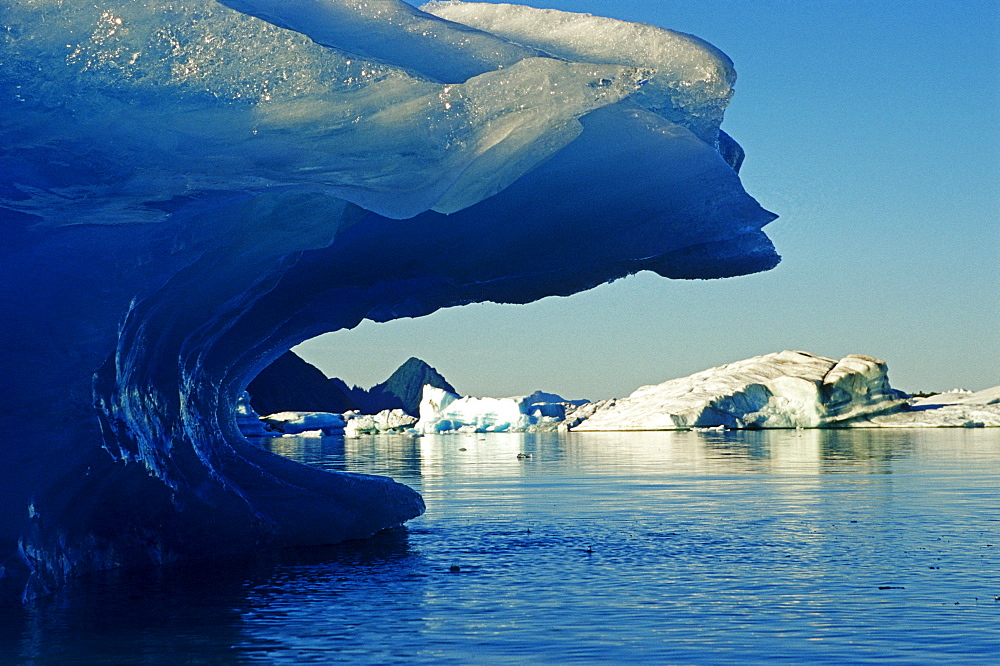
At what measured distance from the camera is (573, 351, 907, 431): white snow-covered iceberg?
165ft

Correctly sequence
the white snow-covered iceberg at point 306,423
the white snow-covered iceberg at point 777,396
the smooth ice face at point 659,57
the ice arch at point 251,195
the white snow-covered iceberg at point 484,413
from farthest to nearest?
the white snow-covered iceberg at point 306,423 < the white snow-covered iceberg at point 484,413 < the white snow-covered iceberg at point 777,396 < the smooth ice face at point 659,57 < the ice arch at point 251,195

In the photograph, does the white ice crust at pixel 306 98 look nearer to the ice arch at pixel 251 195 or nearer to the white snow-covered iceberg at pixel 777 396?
the ice arch at pixel 251 195

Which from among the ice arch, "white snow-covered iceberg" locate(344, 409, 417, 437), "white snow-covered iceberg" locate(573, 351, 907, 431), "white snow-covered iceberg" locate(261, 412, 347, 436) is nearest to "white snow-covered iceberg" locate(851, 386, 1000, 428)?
"white snow-covered iceberg" locate(573, 351, 907, 431)

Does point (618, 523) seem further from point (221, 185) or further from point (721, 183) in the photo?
point (221, 185)

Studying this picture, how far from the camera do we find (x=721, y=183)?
8.17 m

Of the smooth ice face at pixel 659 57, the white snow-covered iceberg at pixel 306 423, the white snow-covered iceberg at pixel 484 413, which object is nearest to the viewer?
the smooth ice face at pixel 659 57

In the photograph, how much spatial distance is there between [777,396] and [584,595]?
155ft

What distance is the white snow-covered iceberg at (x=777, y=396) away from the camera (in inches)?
1977

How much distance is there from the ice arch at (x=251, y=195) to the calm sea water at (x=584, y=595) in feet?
2.69

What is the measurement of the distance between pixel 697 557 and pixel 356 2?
4.68m

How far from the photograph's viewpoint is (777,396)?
52.5 metres

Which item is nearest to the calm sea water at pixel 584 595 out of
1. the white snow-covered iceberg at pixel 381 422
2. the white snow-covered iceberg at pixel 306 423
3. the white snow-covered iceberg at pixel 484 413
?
the white snow-covered iceberg at pixel 484 413

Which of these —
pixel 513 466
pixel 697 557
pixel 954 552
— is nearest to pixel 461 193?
pixel 697 557

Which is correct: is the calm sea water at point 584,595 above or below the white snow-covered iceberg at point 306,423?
below
